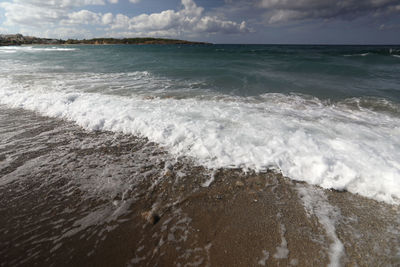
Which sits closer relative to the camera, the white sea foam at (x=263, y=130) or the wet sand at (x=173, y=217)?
the wet sand at (x=173, y=217)

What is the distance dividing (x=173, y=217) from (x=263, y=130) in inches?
139

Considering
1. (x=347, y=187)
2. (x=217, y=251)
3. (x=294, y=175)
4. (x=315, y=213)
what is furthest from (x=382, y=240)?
(x=217, y=251)

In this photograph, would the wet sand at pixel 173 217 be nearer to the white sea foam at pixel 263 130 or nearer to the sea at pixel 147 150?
the sea at pixel 147 150

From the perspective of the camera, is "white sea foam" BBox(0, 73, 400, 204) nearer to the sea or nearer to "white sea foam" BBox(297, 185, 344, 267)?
the sea

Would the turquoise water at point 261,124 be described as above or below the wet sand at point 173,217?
above

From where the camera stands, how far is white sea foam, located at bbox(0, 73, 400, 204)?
3.60 meters

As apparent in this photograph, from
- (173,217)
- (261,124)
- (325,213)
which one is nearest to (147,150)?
(173,217)

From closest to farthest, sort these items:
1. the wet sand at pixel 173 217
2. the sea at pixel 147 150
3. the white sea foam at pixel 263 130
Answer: the wet sand at pixel 173 217 → the sea at pixel 147 150 → the white sea foam at pixel 263 130

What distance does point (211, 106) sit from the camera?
23.7 feet

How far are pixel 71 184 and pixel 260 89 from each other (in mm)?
9650

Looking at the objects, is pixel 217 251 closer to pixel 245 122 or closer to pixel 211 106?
pixel 245 122

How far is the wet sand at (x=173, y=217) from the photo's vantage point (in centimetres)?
224

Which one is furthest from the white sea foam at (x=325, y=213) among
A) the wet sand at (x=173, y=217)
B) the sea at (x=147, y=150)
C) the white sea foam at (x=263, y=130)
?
the white sea foam at (x=263, y=130)

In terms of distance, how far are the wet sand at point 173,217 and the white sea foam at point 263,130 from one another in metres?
0.43
